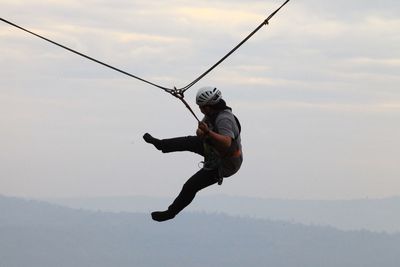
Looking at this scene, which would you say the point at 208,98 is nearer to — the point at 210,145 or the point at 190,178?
the point at 210,145

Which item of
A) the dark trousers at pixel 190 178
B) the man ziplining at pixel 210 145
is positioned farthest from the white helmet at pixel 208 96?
the dark trousers at pixel 190 178

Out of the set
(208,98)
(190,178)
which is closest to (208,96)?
(208,98)

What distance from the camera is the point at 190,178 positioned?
72.2 feet

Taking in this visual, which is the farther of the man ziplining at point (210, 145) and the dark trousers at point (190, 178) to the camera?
the dark trousers at point (190, 178)

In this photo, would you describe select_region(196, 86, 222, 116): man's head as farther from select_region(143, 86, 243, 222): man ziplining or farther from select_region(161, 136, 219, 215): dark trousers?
select_region(161, 136, 219, 215): dark trousers

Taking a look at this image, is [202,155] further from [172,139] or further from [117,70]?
[117,70]

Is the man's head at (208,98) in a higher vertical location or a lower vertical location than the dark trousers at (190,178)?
higher

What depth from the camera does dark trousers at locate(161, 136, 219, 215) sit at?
21.9 meters

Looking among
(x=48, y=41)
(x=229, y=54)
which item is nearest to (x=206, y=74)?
(x=229, y=54)

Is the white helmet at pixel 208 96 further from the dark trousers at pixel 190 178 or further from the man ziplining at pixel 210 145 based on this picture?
the dark trousers at pixel 190 178

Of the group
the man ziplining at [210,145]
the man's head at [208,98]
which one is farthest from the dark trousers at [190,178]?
the man's head at [208,98]

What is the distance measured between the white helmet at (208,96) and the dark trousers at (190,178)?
1.32 m

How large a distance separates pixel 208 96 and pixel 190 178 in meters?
2.10

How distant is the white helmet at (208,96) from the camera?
68.0 ft
